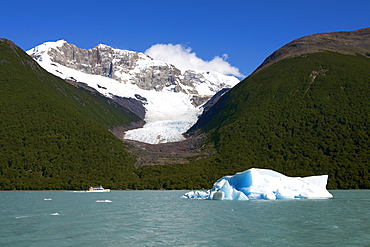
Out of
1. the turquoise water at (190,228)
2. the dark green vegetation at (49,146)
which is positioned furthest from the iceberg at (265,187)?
the dark green vegetation at (49,146)

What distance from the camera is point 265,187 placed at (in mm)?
68062

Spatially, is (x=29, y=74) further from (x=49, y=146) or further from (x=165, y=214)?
(x=165, y=214)

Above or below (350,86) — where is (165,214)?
below

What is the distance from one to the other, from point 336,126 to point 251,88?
59.7 metres

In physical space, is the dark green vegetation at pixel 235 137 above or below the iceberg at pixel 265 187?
above

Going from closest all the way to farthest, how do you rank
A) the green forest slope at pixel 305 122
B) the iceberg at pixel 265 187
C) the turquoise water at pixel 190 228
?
1. the turquoise water at pixel 190 228
2. the iceberg at pixel 265 187
3. the green forest slope at pixel 305 122

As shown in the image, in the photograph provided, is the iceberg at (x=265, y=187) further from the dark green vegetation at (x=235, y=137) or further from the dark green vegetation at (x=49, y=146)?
the dark green vegetation at (x=49, y=146)

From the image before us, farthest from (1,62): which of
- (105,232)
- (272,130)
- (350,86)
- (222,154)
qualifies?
(105,232)

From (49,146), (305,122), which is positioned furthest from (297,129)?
(49,146)

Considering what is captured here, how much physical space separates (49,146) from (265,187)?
95265 mm

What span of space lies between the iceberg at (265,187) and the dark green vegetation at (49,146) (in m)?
64.8

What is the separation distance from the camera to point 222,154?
149250 mm

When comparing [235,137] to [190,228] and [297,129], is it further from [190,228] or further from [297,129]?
Answer: [190,228]

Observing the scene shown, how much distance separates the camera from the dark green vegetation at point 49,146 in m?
124
